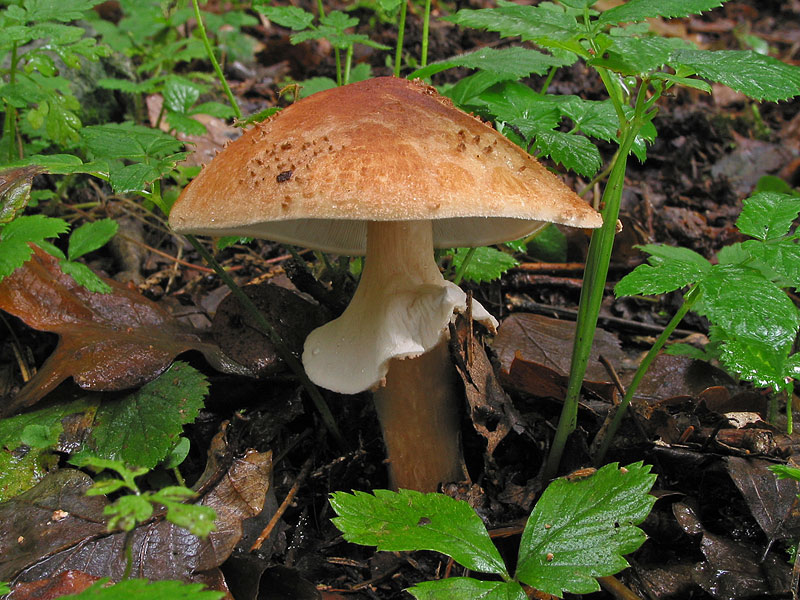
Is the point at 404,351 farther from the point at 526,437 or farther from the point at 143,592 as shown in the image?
the point at 143,592

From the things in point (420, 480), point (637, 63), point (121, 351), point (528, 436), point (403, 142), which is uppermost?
point (637, 63)

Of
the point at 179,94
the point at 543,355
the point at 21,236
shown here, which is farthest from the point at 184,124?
the point at 543,355

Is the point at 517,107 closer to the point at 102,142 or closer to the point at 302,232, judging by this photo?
the point at 302,232

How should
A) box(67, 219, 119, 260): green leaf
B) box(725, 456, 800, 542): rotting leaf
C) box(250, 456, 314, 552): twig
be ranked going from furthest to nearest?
box(67, 219, 119, 260): green leaf, box(250, 456, 314, 552): twig, box(725, 456, 800, 542): rotting leaf

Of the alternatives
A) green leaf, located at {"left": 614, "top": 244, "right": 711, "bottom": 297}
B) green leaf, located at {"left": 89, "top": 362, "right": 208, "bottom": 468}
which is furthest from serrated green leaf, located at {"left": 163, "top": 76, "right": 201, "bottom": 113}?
green leaf, located at {"left": 614, "top": 244, "right": 711, "bottom": 297}

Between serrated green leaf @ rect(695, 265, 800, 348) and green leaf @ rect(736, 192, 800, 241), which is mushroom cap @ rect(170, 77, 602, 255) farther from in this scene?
green leaf @ rect(736, 192, 800, 241)

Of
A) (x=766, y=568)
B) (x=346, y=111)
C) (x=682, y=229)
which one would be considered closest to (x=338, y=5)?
(x=682, y=229)
